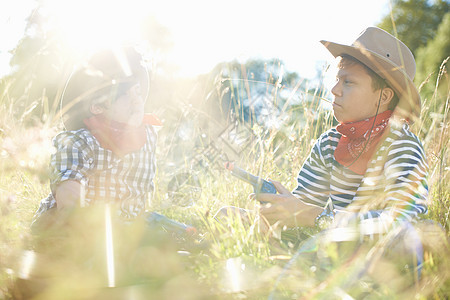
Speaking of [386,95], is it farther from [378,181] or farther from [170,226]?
[170,226]

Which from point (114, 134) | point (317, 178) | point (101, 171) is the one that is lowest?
point (317, 178)

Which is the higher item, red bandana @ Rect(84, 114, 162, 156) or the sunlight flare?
red bandana @ Rect(84, 114, 162, 156)

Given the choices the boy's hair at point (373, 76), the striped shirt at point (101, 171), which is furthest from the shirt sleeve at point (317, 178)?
the striped shirt at point (101, 171)

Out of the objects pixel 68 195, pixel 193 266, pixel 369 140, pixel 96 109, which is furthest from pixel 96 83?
pixel 369 140

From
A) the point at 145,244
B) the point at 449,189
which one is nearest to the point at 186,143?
the point at 145,244

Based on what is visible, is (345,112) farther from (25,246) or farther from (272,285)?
(25,246)

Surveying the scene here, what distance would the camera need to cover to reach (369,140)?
1820 mm

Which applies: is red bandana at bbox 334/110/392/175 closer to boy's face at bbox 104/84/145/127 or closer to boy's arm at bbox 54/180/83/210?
boy's face at bbox 104/84/145/127

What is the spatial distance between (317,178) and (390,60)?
2.23 ft

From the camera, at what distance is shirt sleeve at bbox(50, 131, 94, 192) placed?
175 centimetres

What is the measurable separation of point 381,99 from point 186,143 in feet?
7.09

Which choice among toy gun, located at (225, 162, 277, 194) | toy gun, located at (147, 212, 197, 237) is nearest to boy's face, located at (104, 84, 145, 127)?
toy gun, located at (147, 212, 197, 237)

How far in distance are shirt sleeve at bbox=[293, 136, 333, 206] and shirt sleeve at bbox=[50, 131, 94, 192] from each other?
108cm

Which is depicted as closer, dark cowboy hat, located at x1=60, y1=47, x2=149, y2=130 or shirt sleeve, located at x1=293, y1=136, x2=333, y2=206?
dark cowboy hat, located at x1=60, y1=47, x2=149, y2=130
